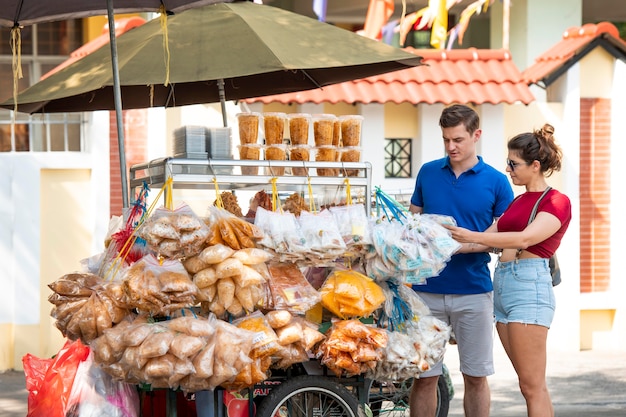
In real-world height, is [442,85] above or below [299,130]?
above

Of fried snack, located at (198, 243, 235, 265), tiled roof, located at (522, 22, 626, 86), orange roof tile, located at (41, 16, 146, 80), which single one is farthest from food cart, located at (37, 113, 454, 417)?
tiled roof, located at (522, 22, 626, 86)

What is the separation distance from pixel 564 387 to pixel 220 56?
5023 mm

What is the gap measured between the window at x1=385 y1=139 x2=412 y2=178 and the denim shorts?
5494 mm

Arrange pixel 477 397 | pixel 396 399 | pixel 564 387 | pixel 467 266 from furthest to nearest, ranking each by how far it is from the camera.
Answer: pixel 564 387
pixel 396 399
pixel 477 397
pixel 467 266

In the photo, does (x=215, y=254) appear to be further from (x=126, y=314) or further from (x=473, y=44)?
(x=473, y=44)

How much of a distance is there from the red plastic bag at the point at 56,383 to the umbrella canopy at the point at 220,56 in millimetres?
1519

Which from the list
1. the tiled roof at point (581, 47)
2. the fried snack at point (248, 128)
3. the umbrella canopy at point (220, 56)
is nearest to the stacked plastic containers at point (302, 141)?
the fried snack at point (248, 128)

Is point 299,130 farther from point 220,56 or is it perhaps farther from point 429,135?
point 429,135

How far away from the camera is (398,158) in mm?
10898

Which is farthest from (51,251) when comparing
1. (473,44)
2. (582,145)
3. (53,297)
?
(473,44)

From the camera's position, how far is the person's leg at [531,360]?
5266 millimetres

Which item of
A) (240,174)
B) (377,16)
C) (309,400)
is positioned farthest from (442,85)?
(309,400)

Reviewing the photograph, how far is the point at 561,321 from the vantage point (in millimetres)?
10898

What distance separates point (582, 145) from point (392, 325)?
639cm
